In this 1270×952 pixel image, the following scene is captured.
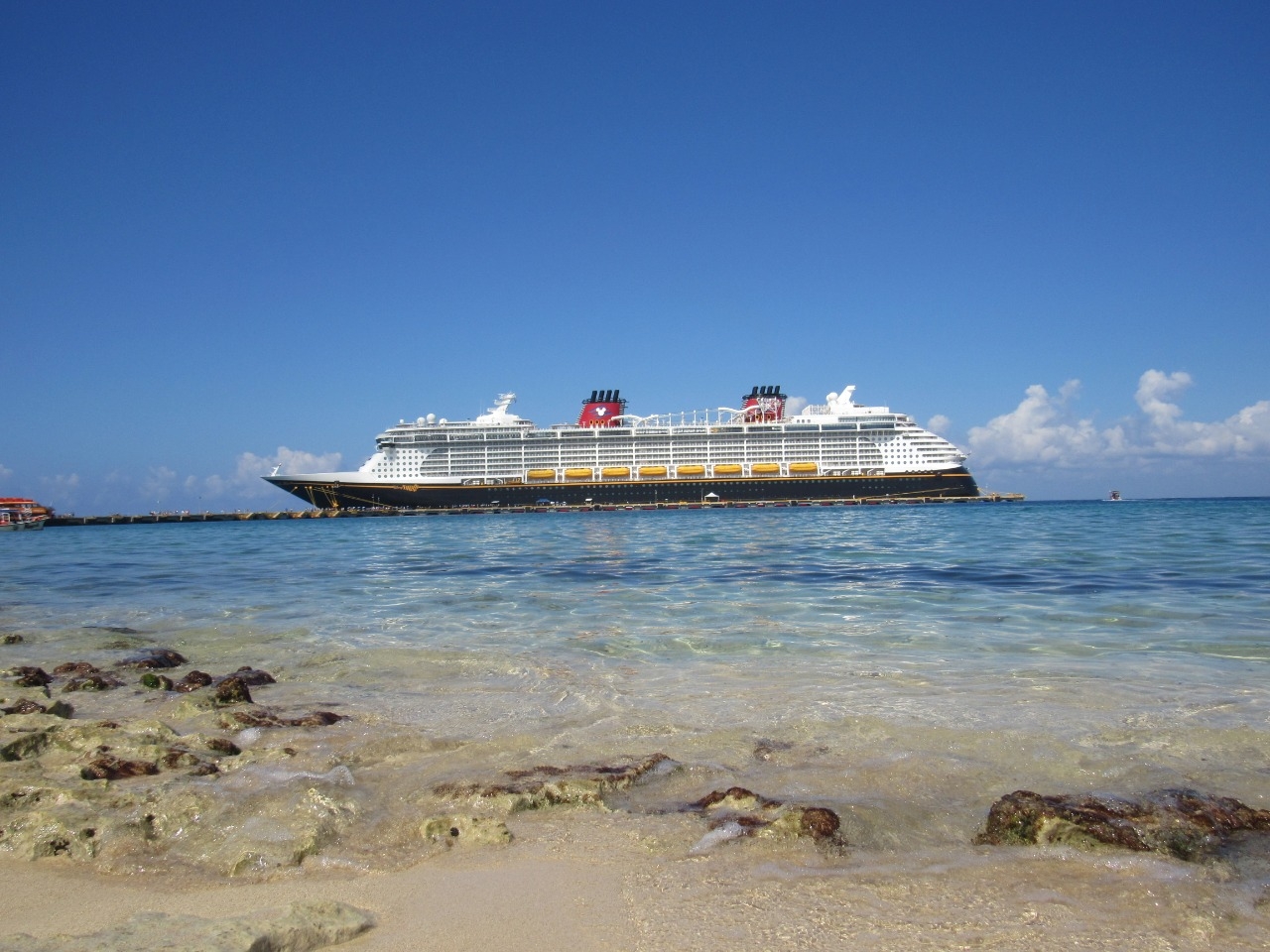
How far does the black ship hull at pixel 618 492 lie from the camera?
72.9 m

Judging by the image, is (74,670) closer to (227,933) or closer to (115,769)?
(115,769)

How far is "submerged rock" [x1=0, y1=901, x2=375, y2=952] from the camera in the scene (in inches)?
89.9

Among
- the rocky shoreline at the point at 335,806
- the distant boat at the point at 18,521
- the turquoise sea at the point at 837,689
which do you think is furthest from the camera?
the distant boat at the point at 18,521

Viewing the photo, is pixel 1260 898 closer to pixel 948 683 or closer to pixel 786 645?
pixel 948 683

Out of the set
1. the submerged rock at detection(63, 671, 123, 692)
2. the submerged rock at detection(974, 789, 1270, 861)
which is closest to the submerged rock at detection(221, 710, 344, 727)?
the submerged rock at detection(63, 671, 123, 692)

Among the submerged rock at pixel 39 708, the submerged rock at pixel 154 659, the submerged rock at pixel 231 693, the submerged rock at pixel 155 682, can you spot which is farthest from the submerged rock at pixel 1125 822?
the submerged rock at pixel 154 659

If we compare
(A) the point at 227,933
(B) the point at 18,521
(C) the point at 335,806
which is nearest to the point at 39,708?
(C) the point at 335,806

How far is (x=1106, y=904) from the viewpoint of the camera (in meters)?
2.75

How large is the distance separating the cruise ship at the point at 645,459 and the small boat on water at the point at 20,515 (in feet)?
58.0

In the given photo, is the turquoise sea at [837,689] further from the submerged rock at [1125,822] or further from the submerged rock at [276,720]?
the submerged rock at [276,720]

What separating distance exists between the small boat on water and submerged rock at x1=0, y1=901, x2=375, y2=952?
70707mm

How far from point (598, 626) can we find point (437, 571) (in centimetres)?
861

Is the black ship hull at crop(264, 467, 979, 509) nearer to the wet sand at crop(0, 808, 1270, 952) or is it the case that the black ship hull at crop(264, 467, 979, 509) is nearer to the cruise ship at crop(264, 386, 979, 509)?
the cruise ship at crop(264, 386, 979, 509)

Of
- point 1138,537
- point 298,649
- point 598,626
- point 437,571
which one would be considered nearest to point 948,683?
point 598,626
